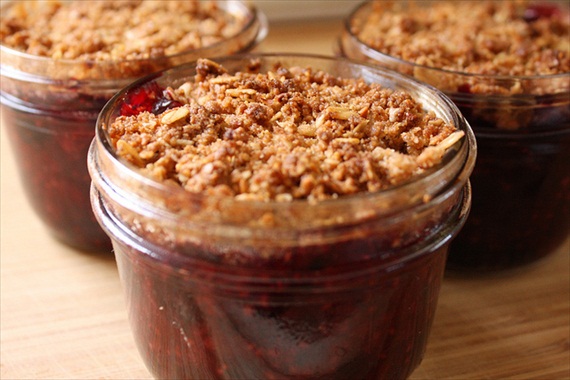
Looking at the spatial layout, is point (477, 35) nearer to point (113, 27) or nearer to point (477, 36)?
point (477, 36)

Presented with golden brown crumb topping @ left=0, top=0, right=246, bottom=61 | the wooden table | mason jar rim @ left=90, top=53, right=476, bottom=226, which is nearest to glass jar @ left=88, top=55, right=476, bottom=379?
mason jar rim @ left=90, top=53, right=476, bottom=226

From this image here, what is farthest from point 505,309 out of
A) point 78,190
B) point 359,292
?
point 78,190

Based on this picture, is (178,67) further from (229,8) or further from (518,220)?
(518,220)

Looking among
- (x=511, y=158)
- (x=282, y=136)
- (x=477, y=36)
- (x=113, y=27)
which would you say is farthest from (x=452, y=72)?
(x=113, y=27)

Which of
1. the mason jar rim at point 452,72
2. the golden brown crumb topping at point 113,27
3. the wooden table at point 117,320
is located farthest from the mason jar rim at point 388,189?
the wooden table at point 117,320

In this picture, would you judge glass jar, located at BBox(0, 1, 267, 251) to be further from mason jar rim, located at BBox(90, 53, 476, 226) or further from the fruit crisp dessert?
the fruit crisp dessert

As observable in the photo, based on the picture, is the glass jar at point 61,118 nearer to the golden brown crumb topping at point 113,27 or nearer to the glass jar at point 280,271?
the golden brown crumb topping at point 113,27
